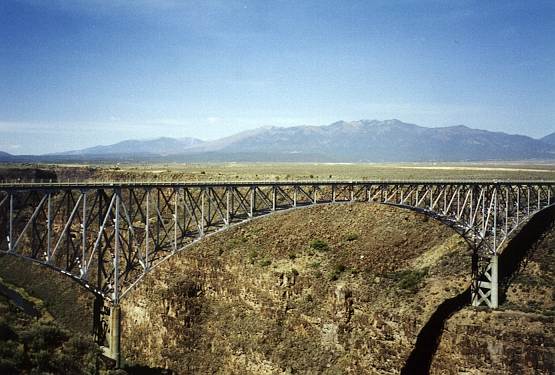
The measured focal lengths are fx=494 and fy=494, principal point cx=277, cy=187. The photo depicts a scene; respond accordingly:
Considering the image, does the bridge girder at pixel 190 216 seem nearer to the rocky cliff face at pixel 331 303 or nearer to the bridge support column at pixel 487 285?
the bridge support column at pixel 487 285

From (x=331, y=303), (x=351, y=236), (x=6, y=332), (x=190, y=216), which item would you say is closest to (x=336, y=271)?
(x=331, y=303)

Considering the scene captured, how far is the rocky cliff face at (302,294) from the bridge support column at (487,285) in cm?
177

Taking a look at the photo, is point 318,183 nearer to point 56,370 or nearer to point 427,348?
point 427,348

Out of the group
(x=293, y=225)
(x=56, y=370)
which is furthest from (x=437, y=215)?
(x=56, y=370)

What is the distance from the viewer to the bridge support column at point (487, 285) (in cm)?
3791

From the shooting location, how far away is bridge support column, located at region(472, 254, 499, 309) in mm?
37906

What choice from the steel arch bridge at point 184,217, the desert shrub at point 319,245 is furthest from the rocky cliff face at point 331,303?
the steel arch bridge at point 184,217

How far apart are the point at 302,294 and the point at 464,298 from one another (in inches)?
532

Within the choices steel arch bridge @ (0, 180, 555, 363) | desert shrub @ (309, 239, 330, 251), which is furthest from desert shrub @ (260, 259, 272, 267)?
steel arch bridge @ (0, 180, 555, 363)

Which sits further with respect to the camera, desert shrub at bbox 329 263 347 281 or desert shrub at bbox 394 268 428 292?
desert shrub at bbox 329 263 347 281

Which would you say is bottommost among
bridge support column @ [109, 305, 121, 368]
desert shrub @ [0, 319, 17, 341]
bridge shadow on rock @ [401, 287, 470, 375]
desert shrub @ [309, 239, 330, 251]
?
bridge shadow on rock @ [401, 287, 470, 375]

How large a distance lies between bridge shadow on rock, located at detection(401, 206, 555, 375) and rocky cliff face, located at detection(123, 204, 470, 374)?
26.4 inches

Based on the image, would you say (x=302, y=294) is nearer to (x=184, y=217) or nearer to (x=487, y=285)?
(x=487, y=285)

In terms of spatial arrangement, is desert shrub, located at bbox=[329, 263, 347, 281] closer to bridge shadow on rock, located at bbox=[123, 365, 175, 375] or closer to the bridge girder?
the bridge girder
